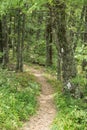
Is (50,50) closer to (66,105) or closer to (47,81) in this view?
(47,81)

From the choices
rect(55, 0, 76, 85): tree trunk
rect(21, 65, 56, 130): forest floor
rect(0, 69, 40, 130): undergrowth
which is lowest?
rect(21, 65, 56, 130): forest floor

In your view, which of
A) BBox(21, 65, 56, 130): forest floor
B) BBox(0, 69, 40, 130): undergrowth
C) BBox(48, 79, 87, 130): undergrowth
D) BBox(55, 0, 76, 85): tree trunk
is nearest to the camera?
BBox(0, 69, 40, 130): undergrowth

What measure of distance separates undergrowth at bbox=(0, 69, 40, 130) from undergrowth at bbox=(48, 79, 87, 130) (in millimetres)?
1404

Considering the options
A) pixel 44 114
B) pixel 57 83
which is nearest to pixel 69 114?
pixel 44 114

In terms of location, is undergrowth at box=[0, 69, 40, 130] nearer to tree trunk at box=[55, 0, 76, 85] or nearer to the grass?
the grass

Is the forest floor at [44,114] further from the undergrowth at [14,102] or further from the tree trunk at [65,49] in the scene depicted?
the tree trunk at [65,49]

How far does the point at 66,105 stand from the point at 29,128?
404 cm

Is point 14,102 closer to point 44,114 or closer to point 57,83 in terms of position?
point 44,114

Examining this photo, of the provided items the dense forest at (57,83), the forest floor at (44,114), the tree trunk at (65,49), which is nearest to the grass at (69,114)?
the dense forest at (57,83)

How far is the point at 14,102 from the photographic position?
1350 centimetres

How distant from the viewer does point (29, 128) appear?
11664 mm

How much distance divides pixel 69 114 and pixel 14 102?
2.69m

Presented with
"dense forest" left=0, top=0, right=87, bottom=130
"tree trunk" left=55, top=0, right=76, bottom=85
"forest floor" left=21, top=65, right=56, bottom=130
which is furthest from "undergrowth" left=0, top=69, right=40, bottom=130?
"tree trunk" left=55, top=0, right=76, bottom=85

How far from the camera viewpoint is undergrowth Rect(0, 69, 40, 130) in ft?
37.4
